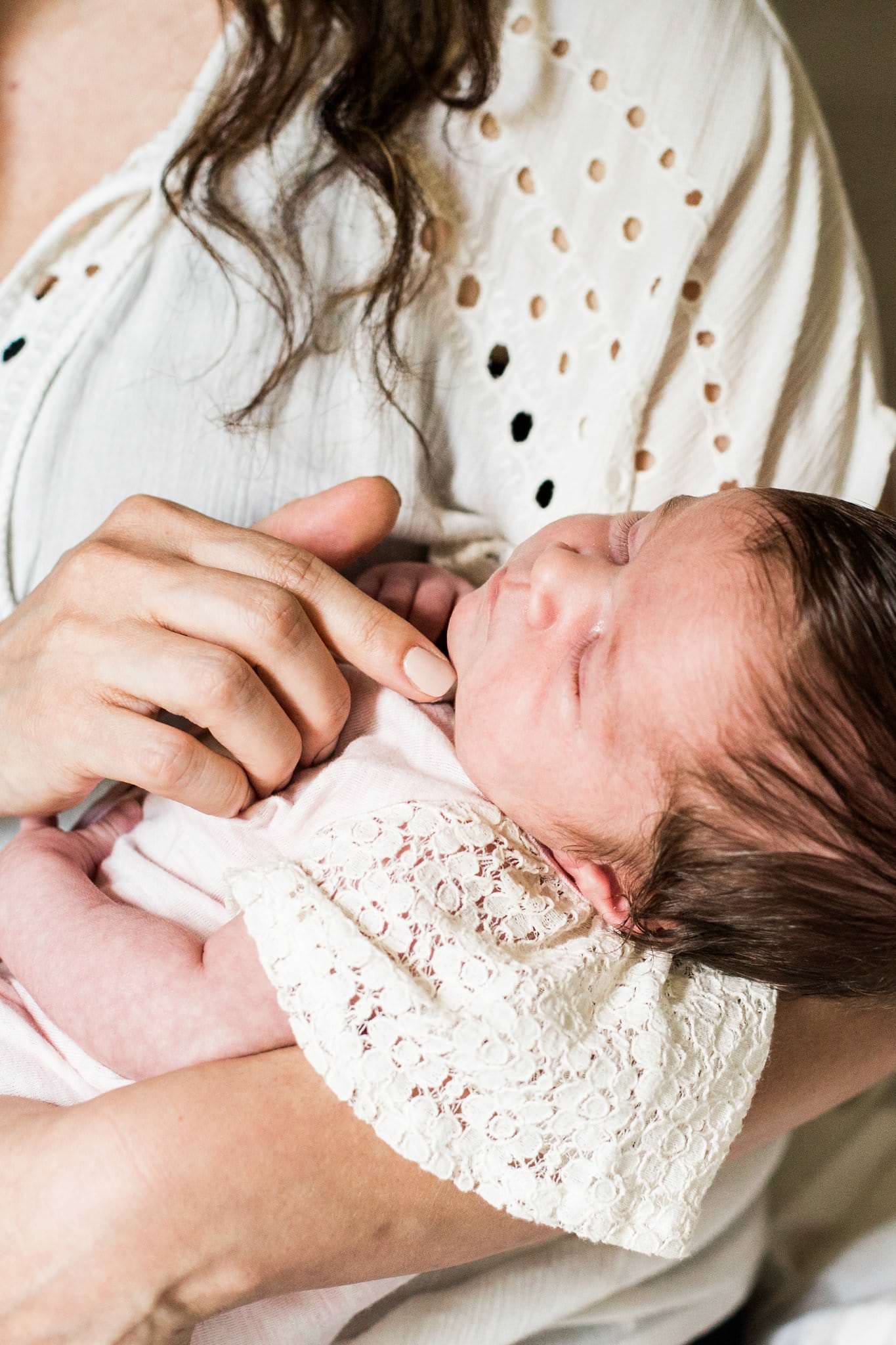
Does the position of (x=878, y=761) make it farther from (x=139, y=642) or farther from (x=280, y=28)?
(x=280, y=28)

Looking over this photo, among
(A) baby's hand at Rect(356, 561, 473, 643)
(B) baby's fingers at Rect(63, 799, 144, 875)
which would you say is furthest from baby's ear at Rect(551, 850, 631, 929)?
(B) baby's fingers at Rect(63, 799, 144, 875)

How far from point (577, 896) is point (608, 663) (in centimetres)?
22

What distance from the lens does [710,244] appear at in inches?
46.7

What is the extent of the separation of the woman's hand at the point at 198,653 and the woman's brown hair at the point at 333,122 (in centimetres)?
23

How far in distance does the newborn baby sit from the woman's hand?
0.08 m

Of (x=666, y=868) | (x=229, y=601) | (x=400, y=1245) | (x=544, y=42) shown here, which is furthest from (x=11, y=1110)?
(x=544, y=42)

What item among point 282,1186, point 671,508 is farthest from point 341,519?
point 282,1186

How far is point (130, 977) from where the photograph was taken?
85cm

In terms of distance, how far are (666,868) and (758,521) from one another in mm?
299

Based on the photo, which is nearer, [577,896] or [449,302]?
[577,896]

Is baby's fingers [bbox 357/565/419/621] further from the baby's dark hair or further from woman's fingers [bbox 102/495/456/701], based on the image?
the baby's dark hair

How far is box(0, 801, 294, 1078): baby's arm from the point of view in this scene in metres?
0.82

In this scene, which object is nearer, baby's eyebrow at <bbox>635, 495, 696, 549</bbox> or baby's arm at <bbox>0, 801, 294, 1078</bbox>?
baby's arm at <bbox>0, 801, 294, 1078</bbox>

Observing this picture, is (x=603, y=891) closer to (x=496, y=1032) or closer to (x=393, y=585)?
(x=496, y=1032)
